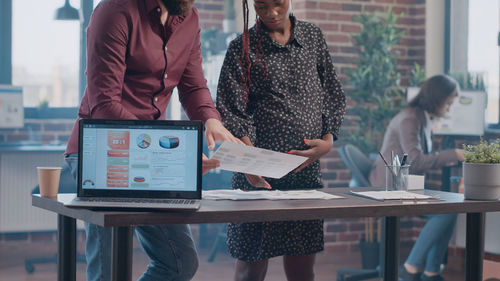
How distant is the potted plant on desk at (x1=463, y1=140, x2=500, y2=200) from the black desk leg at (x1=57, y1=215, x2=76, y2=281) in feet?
4.08

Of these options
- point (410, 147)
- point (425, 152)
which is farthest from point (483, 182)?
point (425, 152)

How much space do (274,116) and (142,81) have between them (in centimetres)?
48

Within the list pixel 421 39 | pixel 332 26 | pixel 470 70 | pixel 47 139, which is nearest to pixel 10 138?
pixel 47 139

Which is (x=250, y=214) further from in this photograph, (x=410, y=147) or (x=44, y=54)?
(x=44, y=54)

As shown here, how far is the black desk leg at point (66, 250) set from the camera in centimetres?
176

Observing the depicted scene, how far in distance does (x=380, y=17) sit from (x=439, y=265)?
70.9 inches

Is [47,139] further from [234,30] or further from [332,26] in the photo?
[332,26]

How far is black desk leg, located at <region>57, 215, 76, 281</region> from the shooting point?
5.77ft

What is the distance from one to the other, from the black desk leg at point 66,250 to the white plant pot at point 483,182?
124 cm

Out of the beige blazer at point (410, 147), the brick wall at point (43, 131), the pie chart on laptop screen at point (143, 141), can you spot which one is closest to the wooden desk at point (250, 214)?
the pie chart on laptop screen at point (143, 141)

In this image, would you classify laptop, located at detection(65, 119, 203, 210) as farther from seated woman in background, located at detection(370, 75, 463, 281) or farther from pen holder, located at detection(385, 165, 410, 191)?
seated woman in background, located at detection(370, 75, 463, 281)

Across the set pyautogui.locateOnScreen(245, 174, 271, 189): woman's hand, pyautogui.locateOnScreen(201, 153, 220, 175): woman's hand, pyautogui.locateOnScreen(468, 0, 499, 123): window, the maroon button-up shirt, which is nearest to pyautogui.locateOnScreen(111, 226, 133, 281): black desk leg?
pyautogui.locateOnScreen(201, 153, 220, 175): woman's hand

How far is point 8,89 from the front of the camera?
4789mm

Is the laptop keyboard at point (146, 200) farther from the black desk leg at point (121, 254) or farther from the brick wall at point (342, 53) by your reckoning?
the brick wall at point (342, 53)
